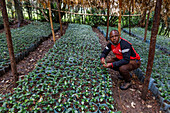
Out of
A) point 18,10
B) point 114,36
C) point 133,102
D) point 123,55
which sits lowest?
point 133,102

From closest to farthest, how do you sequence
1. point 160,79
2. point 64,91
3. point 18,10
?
1. point 64,91
2. point 160,79
3. point 18,10

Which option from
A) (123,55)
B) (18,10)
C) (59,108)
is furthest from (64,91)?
(18,10)

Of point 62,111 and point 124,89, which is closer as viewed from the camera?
point 62,111

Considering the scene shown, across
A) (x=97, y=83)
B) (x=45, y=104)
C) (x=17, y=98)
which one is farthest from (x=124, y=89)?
(x=17, y=98)

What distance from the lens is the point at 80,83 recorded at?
249 cm

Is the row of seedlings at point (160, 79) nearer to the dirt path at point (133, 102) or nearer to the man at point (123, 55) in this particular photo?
the dirt path at point (133, 102)

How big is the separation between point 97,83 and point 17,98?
1626 mm

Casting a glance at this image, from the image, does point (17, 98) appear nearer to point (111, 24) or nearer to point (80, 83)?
point (80, 83)

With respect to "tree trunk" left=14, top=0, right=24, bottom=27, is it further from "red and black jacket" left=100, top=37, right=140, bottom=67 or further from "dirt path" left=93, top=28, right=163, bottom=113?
"dirt path" left=93, top=28, right=163, bottom=113

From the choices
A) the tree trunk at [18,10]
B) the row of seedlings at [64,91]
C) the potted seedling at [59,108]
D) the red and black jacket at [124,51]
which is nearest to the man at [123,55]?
the red and black jacket at [124,51]

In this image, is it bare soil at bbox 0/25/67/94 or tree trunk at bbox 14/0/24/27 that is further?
tree trunk at bbox 14/0/24/27

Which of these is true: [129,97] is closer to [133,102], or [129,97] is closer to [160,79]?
[133,102]

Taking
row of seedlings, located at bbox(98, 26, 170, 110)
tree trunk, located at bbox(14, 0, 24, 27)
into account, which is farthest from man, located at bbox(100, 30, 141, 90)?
tree trunk, located at bbox(14, 0, 24, 27)

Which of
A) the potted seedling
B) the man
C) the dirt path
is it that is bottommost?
the dirt path
